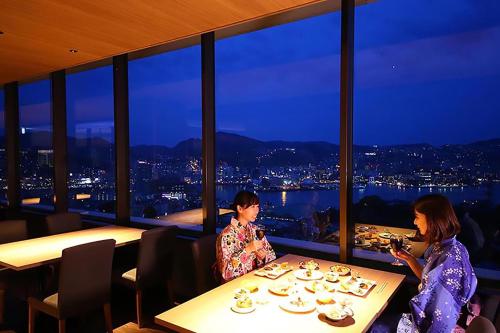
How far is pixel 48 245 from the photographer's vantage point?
10.7 ft

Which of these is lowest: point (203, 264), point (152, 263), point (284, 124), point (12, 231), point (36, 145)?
point (152, 263)

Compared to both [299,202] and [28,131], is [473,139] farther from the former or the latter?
[28,131]

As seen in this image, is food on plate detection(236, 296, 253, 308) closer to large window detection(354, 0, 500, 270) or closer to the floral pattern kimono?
the floral pattern kimono

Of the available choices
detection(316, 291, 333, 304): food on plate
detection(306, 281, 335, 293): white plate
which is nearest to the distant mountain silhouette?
detection(306, 281, 335, 293): white plate

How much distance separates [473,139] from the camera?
2525mm

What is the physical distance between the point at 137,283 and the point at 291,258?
1.40 meters

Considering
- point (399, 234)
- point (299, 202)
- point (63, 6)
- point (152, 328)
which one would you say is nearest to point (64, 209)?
point (152, 328)

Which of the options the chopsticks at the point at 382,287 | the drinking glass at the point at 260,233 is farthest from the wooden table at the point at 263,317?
the drinking glass at the point at 260,233

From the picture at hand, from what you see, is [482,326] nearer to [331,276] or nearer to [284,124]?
[331,276]

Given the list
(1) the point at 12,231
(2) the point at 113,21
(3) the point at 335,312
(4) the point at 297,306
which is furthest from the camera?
(1) the point at 12,231

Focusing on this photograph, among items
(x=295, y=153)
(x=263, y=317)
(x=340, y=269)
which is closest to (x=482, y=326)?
(x=263, y=317)

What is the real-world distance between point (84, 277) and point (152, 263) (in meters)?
0.70

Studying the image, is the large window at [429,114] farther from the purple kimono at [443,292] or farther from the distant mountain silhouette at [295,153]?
the purple kimono at [443,292]

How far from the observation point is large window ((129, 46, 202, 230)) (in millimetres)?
3846
